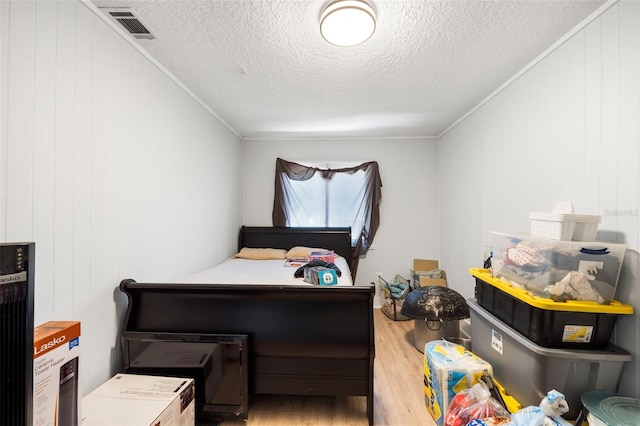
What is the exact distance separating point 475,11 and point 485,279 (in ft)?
5.31

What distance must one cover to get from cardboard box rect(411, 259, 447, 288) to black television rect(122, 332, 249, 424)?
256 centimetres

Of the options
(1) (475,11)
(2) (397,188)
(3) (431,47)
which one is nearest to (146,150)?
(3) (431,47)

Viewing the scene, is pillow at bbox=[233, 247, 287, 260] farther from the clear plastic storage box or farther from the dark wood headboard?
the clear plastic storage box

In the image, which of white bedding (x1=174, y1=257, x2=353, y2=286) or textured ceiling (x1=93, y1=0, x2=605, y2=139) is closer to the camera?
textured ceiling (x1=93, y1=0, x2=605, y2=139)

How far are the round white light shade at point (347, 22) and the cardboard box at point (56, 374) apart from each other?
6.04 ft

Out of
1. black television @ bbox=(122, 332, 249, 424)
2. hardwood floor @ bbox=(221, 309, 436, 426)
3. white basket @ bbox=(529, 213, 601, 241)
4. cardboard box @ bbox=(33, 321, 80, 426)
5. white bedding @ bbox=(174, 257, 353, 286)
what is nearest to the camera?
cardboard box @ bbox=(33, 321, 80, 426)

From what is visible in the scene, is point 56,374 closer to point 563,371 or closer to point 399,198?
point 563,371

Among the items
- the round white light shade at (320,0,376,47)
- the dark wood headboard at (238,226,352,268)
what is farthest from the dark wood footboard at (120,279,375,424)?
the dark wood headboard at (238,226,352,268)

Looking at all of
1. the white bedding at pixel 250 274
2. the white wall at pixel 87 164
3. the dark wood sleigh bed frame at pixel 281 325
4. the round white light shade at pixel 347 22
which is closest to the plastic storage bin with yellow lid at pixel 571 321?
the dark wood sleigh bed frame at pixel 281 325

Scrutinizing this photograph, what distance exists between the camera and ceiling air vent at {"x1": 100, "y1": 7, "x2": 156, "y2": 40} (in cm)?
142

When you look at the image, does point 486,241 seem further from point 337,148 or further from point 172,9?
point 172,9

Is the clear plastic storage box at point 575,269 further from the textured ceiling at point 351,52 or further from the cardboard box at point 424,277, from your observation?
the cardboard box at point 424,277

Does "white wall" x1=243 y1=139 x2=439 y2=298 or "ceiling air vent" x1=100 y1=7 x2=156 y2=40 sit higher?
"ceiling air vent" x1=100 y1=7 x2=156 y2=40

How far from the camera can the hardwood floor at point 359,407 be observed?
159 cm
